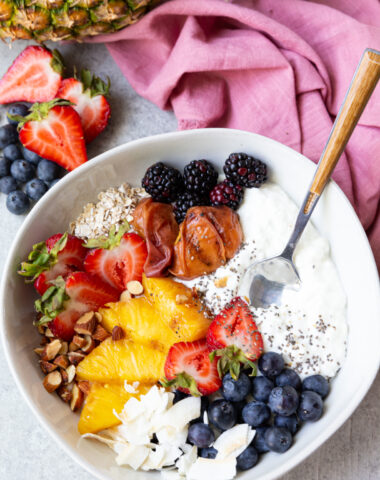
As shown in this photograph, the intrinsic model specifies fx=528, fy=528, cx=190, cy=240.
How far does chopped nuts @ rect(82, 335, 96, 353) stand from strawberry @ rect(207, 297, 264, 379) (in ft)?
1.33

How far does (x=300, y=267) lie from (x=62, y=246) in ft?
2.62

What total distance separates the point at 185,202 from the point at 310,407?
788 millimetres

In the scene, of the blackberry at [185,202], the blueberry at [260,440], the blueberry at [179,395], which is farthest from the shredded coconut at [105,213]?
the blueberry at [260,440]

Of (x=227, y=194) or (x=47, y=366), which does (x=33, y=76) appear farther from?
(x=47, y=366)

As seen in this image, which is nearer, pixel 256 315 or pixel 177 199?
pixel 256 315

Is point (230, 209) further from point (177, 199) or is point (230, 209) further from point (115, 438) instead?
point (115, 438)

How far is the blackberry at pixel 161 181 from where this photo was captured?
181 cm

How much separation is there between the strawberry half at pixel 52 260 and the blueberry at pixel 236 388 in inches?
25.6

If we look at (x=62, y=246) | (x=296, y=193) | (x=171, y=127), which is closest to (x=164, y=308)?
(x=62, y=246)

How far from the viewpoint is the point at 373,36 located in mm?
1884

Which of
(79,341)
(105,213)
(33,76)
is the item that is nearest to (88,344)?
(79,341)

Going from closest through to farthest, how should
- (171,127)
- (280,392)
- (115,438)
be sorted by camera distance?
(280,392) → (115,438) → (171,127)

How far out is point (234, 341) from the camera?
168 cm

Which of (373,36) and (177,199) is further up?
(373,36)
